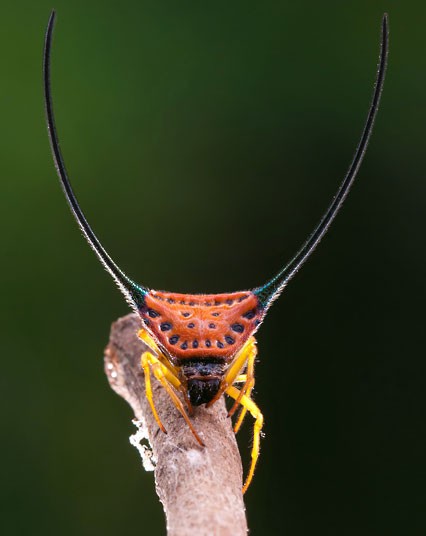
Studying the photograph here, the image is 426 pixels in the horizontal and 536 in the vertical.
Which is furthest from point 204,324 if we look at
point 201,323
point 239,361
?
point 239,361

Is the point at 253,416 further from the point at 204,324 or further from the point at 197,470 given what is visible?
the point at 197,470

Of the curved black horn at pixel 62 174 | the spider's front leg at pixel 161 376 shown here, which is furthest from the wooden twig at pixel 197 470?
the curved black horn at pixel 62 174

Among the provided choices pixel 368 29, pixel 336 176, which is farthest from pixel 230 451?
pixel 368 29

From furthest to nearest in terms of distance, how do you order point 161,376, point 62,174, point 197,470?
point 161,376 < point 62,174 < point 197,470

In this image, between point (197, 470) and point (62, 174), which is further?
point (62, 174)

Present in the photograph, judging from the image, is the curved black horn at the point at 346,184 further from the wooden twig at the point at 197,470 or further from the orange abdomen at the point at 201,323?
the wooden twig at the point at 197,470

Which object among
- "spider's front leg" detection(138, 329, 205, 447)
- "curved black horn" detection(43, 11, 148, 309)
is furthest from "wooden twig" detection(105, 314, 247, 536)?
"curved black horn" detection(43, 11, 148, 309)
